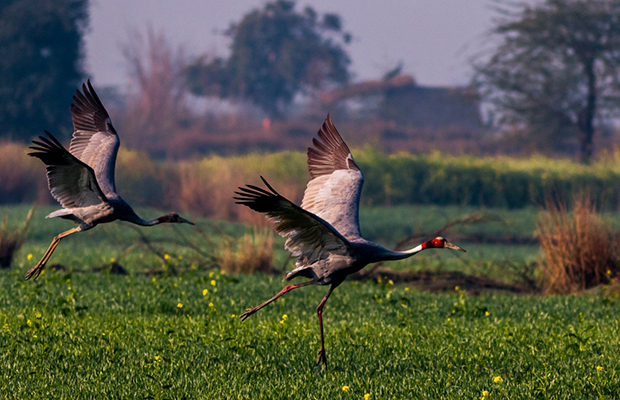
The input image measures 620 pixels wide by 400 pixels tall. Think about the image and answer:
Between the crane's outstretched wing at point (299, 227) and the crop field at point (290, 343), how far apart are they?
123cm

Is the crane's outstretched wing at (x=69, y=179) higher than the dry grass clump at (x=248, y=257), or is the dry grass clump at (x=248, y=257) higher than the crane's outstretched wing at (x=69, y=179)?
the crane's outstretched wing at (x=69, y=179)

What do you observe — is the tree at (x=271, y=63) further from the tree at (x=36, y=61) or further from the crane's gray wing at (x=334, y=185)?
the crane's gray wing at (x=334, y=185)

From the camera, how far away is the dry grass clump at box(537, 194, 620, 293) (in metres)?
12.3

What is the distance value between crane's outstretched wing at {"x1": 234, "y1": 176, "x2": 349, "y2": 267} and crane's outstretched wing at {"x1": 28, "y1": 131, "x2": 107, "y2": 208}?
893 millimetres

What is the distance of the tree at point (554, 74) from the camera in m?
38.6

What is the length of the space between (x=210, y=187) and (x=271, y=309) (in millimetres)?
16094

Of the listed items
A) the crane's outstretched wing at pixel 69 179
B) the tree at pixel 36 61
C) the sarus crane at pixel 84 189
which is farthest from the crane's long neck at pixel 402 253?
the tree at pixel 36 61

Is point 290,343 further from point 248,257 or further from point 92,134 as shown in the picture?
point 248,257

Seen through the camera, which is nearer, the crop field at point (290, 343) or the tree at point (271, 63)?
the crop field at point (290, 343)

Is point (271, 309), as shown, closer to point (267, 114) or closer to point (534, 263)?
point (534, 263)

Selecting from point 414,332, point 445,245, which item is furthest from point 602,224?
point 445,245

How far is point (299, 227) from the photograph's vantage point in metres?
4.98

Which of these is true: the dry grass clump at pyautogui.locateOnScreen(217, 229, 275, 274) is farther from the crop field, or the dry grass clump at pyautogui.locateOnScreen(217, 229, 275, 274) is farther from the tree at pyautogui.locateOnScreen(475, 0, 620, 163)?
the tree at pyautogui.locateOnScreen(475, 0, 620, 163)

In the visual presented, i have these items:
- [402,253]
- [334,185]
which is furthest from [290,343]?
[402,253]
